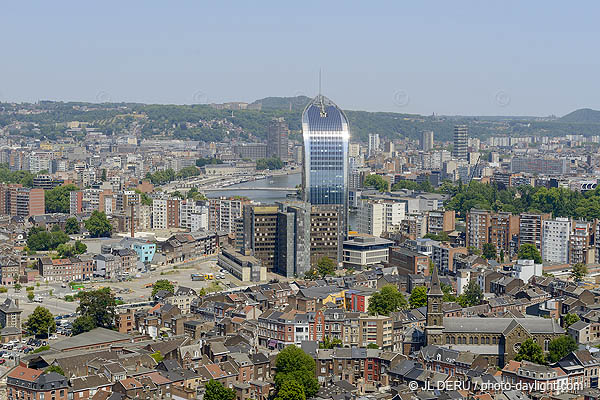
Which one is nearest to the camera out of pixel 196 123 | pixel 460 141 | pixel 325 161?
pixel 325 161

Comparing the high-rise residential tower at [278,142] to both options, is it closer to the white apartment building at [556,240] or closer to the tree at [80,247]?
the tree at [80,247]

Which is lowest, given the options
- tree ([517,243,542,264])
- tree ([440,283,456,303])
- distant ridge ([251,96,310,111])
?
tree ([440,283,456,303])

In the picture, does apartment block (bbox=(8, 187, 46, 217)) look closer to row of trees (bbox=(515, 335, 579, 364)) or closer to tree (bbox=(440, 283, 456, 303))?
tree (bbox=(440, 283, 456, 303))

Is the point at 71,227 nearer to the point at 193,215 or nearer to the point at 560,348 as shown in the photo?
the point at 193,215

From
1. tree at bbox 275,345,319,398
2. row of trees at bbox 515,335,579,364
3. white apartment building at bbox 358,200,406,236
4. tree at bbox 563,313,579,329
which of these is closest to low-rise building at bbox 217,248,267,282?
white apartment building at bbox 358,200,406,236

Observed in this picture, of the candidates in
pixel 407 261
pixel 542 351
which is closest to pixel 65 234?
pixel 407 261

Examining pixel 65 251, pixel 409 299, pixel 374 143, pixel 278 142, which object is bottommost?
pixel 65 251

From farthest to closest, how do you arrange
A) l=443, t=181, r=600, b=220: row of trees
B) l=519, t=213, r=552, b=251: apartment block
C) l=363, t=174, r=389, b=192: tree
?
1. l=363, t=174, r=389, b=192: tree
2. l=443, t=181, r=600, b=220: row of trees
3. l=519, t=213, r=552, b=251: apartment block
